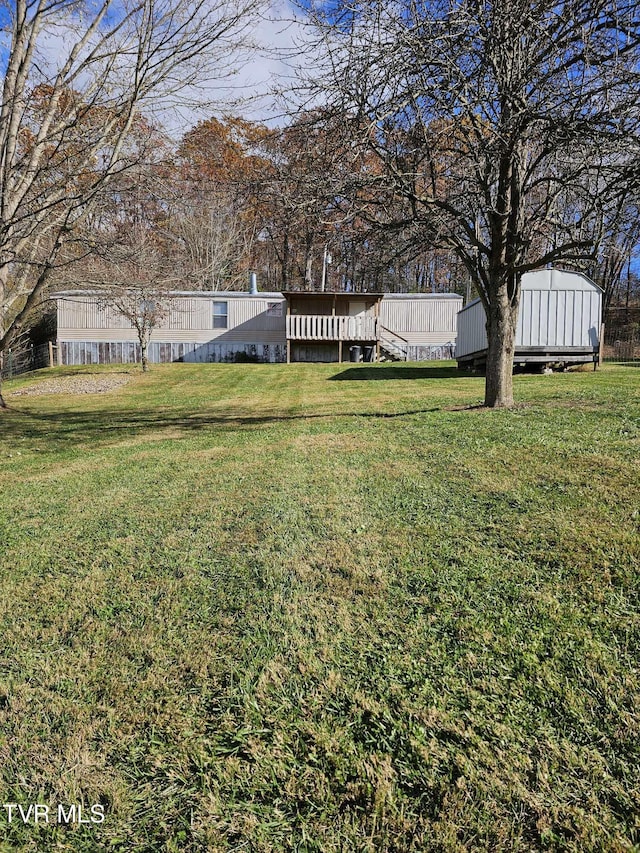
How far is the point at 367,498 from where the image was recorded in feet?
12.6

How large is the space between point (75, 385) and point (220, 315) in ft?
30.0

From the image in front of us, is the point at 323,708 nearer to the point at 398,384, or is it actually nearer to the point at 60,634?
the point at 60,634

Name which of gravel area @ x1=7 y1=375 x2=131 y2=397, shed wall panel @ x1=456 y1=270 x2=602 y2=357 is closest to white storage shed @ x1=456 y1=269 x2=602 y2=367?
shed wall panel @ x1=456 y1=270 x2=602 y2=357

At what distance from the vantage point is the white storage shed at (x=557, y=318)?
13.0m

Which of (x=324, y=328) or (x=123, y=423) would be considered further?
(x=324, y=328)

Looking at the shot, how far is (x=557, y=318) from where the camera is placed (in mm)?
13094

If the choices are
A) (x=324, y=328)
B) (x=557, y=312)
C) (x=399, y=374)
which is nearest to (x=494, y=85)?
(x=557, y=312)

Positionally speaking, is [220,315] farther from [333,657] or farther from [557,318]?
[333,657]

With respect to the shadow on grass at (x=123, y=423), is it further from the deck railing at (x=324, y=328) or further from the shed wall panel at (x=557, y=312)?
the deck railing at (x=324, y=328)

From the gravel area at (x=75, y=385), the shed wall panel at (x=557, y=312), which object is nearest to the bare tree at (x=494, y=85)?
the shed wall panel at (x=557, y=312)

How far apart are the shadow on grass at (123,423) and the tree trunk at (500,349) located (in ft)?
2.78

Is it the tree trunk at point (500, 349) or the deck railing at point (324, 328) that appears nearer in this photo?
the tree trunk at point (500, 349)

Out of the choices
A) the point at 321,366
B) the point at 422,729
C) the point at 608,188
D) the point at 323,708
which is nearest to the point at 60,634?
the point at 323,708

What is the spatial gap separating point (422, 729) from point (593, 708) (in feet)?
1.89
